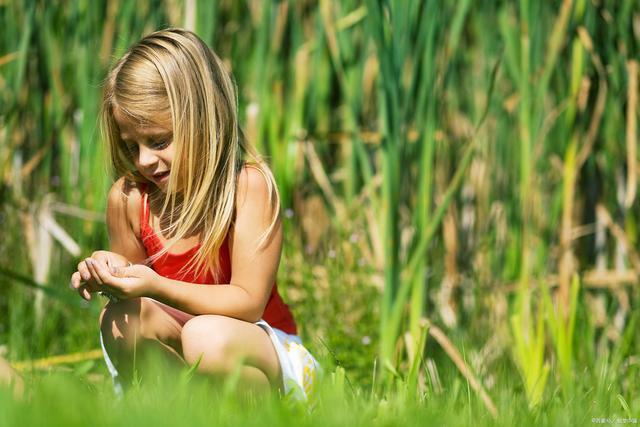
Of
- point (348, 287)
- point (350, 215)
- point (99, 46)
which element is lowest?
point (348, 287)

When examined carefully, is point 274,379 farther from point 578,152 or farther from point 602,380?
point 578,152

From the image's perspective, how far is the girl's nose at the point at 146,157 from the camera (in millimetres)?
1496

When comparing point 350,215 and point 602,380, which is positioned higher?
point 350,215

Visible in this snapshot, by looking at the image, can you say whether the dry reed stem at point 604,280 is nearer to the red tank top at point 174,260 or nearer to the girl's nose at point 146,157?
the red tank top at point 174,260

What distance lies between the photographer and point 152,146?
1.52m

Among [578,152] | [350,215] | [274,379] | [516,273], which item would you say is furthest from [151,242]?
[578,152]

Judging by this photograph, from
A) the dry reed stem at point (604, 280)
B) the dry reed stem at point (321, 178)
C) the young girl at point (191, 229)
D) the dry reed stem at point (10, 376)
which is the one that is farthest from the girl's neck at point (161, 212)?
the dry reed stem at point (604, 280)

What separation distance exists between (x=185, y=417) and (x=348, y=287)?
3.81ft

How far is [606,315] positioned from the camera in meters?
2.35

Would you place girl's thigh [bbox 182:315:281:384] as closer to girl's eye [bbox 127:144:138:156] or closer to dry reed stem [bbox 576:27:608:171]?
girl's eye [bbox 127:144:138:156]

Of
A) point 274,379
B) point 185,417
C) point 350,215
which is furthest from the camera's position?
point 350,215

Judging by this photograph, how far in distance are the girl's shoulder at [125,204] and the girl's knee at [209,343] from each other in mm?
272

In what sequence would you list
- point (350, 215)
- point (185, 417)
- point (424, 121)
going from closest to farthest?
point (185, 417) → point (424, 121) → point (350, 215)

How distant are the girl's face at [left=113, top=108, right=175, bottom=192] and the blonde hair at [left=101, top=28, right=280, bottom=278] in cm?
1
